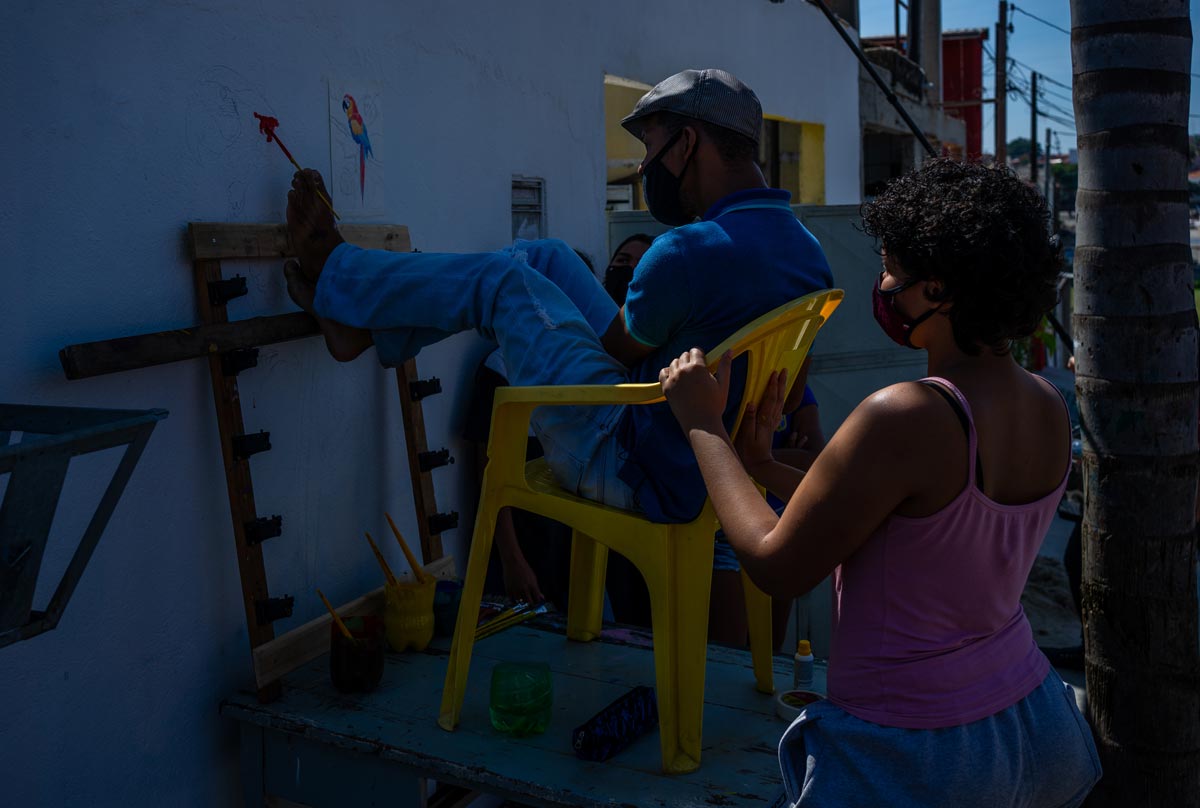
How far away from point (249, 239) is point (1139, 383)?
7.66ft

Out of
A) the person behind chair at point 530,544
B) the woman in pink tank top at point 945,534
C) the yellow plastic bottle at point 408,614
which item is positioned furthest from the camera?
the person behind chair at point 530,544

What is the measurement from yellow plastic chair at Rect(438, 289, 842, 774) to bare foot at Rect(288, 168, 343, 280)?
74 cm

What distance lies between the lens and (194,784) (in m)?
2.65

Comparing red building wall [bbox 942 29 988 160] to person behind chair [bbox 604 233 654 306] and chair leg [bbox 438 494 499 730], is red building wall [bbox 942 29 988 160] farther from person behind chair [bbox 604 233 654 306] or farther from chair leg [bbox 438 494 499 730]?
chair leg [bbox 438 494 499 730]

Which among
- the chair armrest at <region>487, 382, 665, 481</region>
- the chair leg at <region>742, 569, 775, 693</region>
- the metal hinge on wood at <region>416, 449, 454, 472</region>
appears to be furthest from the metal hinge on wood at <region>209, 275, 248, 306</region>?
the chair leg at <region>742, 569, 775, 693</region>

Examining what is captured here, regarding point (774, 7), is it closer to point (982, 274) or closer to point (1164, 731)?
point (1164, 731)

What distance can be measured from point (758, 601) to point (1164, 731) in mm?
1109

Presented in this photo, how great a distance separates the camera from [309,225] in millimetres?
2812

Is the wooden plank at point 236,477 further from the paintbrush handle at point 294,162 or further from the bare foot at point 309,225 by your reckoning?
the paintbrush handle at point 294,162

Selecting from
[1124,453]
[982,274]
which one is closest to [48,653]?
[982,274]

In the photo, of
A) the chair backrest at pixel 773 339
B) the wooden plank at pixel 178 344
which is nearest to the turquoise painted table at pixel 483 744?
the chair backrest at pixel 773 339

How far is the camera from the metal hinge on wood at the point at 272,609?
269 cm

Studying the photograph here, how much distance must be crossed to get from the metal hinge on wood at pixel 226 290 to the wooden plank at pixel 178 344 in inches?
2.5

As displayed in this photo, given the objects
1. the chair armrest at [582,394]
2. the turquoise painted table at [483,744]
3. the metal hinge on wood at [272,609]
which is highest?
the chair armrest at [582,394]
